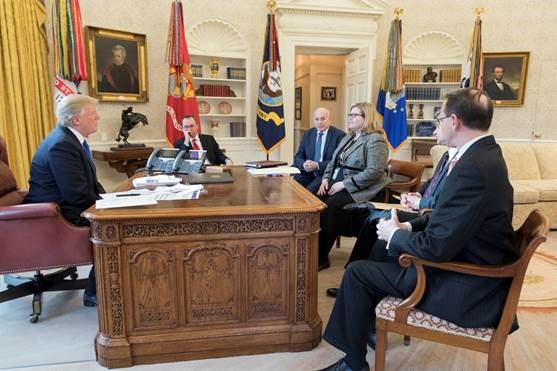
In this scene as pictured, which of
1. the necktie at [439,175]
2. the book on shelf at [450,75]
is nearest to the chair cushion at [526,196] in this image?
the necktie at [439,175]

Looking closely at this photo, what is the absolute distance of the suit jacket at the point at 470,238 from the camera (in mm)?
1408

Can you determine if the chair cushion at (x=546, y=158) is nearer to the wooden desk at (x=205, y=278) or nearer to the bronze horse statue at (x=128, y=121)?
the wooden desk at (x=205, y=278)

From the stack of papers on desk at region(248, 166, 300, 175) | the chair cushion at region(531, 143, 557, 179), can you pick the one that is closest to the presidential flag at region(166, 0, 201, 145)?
the stack of papers on desk at region(248, 166, 300, 175)

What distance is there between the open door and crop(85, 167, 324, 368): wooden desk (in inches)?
157

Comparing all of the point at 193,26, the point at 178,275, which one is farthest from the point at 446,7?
the point at 178,275

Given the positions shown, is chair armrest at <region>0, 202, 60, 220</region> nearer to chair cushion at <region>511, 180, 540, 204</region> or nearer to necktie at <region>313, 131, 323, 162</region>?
necktie at <region>313, 131, 323, 162</region>

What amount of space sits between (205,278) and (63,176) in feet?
3.32

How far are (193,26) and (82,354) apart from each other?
442 centimetres

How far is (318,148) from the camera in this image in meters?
3.81

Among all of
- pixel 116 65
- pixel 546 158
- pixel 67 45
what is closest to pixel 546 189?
pixel 546 158

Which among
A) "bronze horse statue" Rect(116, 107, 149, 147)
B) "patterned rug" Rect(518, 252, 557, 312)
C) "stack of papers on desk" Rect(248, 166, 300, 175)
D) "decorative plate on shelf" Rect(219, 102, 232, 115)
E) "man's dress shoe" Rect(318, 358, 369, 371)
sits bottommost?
"patterned rug" Rect(518, 252, 557, 312)

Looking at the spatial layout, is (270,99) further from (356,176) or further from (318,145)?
(356,176)

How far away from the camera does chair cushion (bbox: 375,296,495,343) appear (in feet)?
4.92

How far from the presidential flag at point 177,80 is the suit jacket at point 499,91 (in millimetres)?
4386
